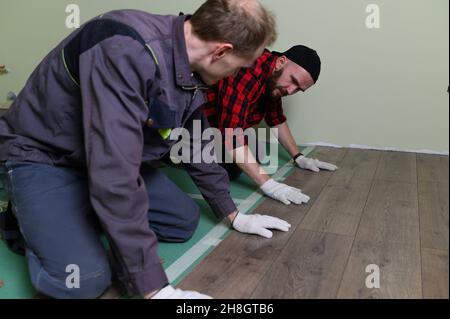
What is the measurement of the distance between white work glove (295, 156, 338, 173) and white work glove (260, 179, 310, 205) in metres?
0.46

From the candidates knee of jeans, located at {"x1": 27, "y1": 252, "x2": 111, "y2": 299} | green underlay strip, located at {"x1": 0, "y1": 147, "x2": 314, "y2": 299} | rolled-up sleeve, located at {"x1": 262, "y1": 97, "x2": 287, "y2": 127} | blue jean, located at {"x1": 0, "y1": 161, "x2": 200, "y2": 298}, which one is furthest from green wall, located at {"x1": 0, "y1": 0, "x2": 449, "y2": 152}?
knee of jeans, located at {"x1": 27, "y1": 252, "x2": 111, "y2": 299}

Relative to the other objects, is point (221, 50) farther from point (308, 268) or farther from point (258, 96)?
point (258, 96)

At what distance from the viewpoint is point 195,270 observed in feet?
4.32

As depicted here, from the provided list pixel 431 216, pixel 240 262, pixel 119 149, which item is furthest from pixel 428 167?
pixel 119 149

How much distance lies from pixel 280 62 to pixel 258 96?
0.22 metres

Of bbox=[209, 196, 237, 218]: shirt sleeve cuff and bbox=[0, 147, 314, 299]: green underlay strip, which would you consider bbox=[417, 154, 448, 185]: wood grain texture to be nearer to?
bbox=[0, 147, 314, 299]: green underlay strip

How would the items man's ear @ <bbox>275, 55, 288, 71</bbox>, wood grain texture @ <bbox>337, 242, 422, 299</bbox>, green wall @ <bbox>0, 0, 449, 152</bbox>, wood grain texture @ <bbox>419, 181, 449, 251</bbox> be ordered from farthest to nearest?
green wall @ <bbox>0, 0, 449, 152</bbox>, man's ear @ <bbox>275, 55, 288, 71</bbox>, wood grain texture @ <bbox>419, 181, 449, 251</bbox>, wood grain texture @ <bbox>337, 242, 422, 299</bbox>

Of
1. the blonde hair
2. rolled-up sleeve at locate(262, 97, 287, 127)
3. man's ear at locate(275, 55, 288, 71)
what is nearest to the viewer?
the blonde hair

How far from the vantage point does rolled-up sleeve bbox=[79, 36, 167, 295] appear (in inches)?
38.2

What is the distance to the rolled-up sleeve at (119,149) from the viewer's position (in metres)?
0.97

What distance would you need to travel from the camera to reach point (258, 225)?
1554 millimetres

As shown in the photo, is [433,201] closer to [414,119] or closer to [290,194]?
[290,194]

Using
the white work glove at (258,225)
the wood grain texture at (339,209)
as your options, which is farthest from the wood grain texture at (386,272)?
the white work glove at (258,225)
